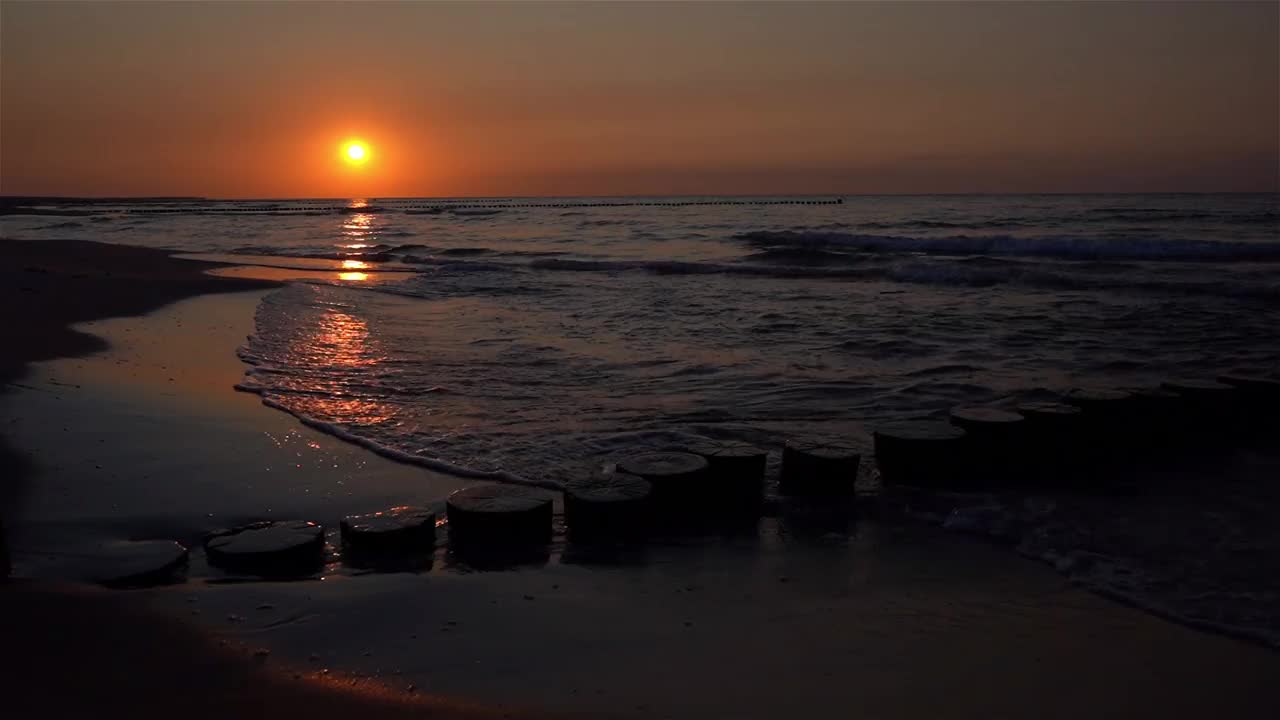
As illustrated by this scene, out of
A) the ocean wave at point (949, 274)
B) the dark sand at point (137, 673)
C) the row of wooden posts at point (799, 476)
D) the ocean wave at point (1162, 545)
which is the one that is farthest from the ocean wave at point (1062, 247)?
the dark sand at point (137, 673)

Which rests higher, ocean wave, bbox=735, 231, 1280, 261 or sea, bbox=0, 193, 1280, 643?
ocean wave, bbox=735, 231, 1280, 261

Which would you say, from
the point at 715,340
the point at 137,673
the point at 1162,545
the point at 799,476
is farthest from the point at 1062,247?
the point at 137,673

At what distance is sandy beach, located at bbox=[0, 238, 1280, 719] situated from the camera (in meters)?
3.54

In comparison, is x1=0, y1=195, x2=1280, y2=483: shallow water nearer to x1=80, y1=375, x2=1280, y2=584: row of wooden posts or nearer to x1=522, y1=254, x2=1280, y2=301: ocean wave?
x1=522, y1=254, x2=1280, y2=301: ocean wave

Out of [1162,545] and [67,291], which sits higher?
[67,291]

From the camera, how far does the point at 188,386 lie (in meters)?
9.60

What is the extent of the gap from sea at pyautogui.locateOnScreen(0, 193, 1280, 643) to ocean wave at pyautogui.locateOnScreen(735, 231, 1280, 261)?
0.20 m

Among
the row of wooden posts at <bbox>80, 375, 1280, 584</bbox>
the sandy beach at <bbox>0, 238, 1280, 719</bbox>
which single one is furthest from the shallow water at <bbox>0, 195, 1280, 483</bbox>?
the sandy beach at <bbox>0, 238, 1280, 719</bbox>

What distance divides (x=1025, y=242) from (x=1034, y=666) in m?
32.5

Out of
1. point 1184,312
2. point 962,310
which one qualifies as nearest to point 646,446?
point 962,310

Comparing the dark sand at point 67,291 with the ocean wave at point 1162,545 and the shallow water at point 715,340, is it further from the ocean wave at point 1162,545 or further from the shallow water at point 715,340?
the ocean wave at point 1162,545

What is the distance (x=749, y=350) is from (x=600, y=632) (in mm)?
8796

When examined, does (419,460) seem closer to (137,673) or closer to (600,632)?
(600,632)

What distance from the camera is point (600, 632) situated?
4176 mm
